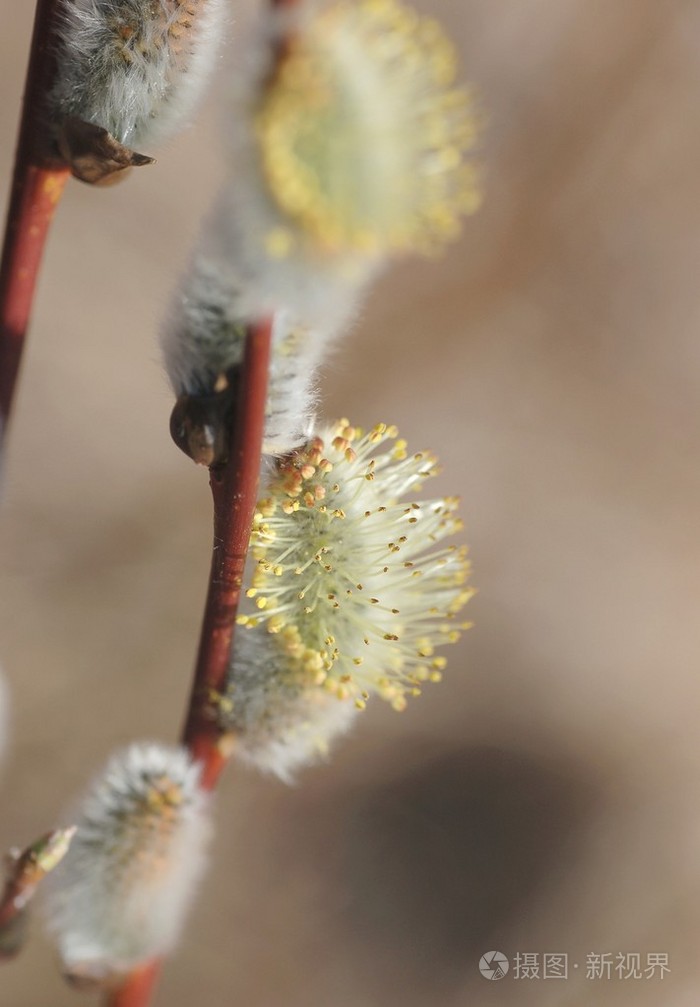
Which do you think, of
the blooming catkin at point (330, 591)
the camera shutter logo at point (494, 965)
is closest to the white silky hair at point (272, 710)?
the blooming catkin at point (330, 591)

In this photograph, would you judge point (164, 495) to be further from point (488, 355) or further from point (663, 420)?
point (663, 420)

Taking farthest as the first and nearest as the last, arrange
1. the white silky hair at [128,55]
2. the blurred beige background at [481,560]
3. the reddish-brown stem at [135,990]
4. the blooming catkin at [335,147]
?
the blurred beige background at [481,560] < the reddish-brown stem at [135,990] < the white silky hair at [128,55] < the blooming catkin at [335,147]

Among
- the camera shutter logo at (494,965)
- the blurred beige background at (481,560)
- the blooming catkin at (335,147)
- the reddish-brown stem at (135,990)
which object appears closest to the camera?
the blooming catkin at (335,147)

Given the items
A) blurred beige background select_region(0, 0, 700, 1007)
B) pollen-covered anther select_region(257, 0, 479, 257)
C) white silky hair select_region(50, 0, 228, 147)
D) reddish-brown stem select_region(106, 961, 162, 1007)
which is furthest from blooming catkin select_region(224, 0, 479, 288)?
blurred beige background select_region(0, 0, 700, 1007)

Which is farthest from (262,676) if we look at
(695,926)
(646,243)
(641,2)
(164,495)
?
(641,2)

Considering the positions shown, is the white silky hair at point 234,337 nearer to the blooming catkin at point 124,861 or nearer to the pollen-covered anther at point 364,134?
the pollen-covered anther at point 364,134
